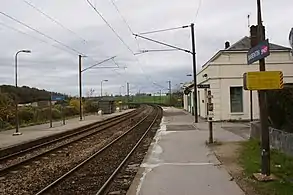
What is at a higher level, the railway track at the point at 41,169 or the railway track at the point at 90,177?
the railway track at the point at 90,177

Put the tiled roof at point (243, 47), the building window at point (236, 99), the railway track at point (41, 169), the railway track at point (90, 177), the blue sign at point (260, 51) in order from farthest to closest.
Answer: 1. the tiled roof at point (243, 47)
2. the building window at point (236, 99)
3. the railway track at point (41, 169)
4. the railway track at point (90, 177)
5. the blue sign at point (260, 51)

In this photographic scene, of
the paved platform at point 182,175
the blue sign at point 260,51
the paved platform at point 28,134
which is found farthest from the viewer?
the paved platform at point 28,134

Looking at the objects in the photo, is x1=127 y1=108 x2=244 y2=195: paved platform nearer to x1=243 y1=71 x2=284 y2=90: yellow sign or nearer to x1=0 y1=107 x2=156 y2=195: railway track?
x1=243 y1=71 x2=284 y2=90: yellow sign

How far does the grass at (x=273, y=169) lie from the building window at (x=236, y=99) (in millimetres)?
20326

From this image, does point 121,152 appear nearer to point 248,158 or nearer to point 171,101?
point 248,158

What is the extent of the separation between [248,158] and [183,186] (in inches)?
187

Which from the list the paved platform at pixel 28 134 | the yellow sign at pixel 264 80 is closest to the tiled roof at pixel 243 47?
the paved platform at pixel 28 134

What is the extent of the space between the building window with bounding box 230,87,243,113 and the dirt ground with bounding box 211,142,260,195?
18.6 meters

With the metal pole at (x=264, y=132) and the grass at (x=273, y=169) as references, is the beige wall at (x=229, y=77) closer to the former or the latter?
the grass at (x=273, y=169)

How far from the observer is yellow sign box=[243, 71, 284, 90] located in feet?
33.8

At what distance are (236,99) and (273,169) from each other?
2683 centimetres

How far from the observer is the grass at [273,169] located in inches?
368

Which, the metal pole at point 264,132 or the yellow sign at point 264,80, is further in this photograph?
the metal pole at point 264,132

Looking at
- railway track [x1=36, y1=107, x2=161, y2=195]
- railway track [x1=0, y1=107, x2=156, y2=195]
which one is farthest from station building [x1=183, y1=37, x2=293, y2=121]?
railway track [x1=36, y1=107, x2=161, y2=195]
